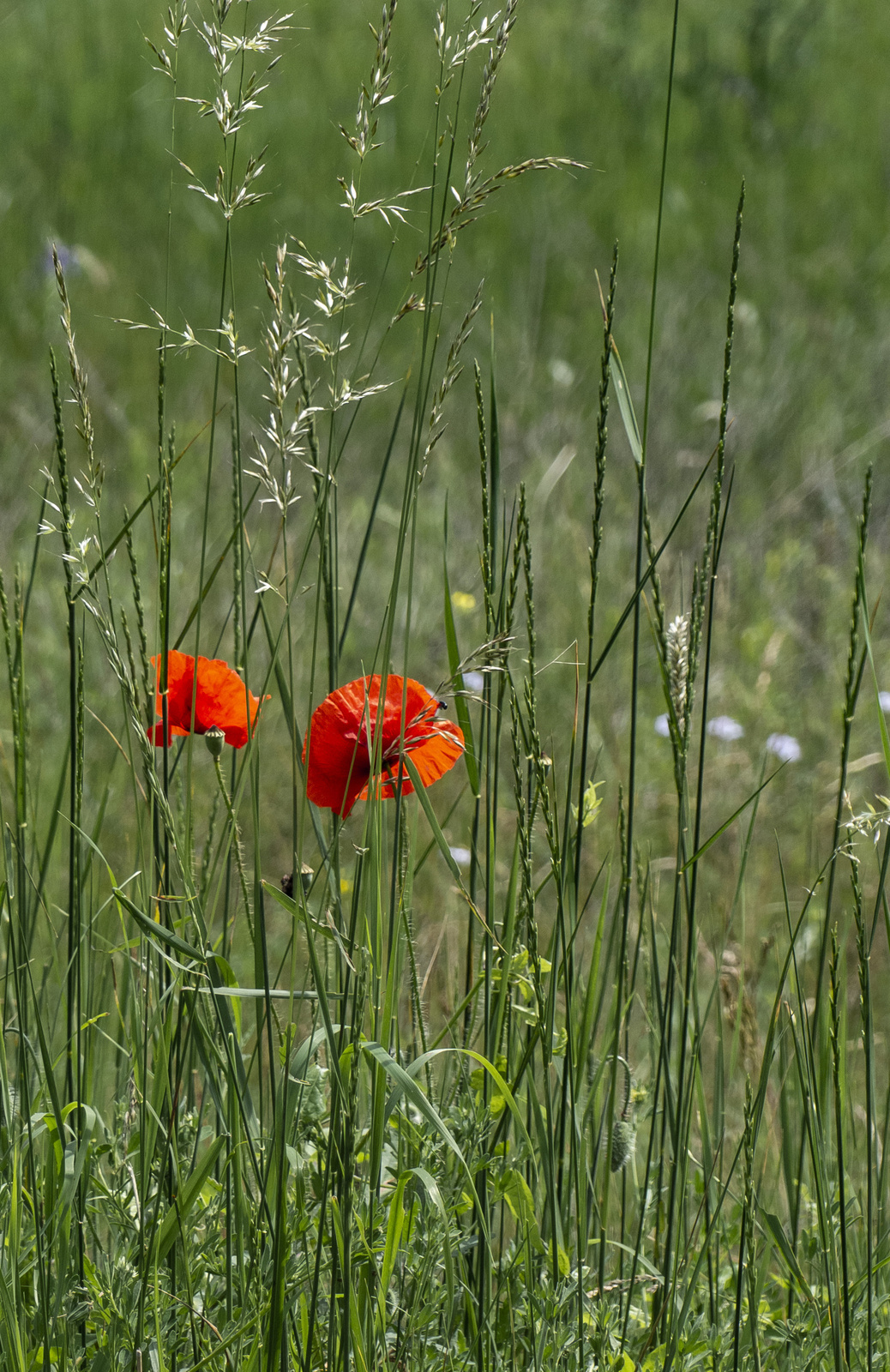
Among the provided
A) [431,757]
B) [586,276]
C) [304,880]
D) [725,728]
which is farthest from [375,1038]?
[586,276]

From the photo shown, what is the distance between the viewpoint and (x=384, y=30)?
2.35 feet

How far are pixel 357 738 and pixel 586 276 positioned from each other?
5.02 metres

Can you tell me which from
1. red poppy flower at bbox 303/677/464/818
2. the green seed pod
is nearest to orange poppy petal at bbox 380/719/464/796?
red poppy flower at bbox 303/677/464/818

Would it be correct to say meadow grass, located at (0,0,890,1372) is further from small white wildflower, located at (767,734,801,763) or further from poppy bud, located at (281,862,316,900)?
small white wildflower, located at (767,734,801,763)

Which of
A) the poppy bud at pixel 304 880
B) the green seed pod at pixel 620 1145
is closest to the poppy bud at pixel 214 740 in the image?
the poppy bud at pixel 304 880

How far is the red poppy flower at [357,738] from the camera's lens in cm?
83

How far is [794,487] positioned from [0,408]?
2770 mm

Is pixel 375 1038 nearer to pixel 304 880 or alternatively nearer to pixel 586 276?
pixel 304 880

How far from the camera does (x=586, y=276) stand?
543 centimetres

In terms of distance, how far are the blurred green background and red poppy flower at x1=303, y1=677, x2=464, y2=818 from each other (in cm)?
172

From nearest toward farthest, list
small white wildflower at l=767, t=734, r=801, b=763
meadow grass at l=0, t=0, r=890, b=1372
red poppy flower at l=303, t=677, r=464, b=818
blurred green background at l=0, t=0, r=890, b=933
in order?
meadow grass at l=0, t=0, r=890, b=1372
red poppy flower at l=303, t=677, r=464, b=818
small white wildflower at l=767, t=734, r=801, b=763
blurred green background at l=0, t=0, r=890, b=933

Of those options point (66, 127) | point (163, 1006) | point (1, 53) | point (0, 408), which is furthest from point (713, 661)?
point (1, 53)

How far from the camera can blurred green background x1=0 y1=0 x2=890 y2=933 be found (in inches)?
128

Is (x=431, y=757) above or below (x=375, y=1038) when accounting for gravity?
above
